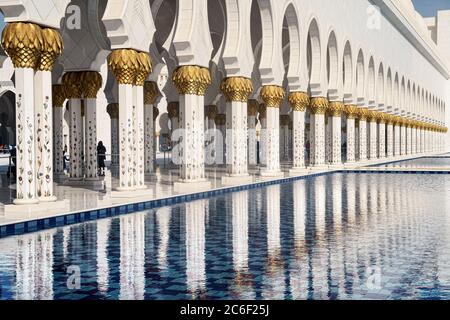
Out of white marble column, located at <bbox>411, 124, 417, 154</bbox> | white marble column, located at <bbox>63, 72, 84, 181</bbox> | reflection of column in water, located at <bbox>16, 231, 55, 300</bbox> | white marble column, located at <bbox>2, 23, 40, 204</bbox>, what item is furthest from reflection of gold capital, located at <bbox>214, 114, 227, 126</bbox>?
reflection of column in water, located at <bbox>16, 231, 55, 300</bbox>

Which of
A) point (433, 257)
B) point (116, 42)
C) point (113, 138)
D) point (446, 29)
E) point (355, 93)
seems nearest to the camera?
point (433, 257)

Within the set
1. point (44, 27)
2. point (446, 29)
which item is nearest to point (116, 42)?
point (44, 27)

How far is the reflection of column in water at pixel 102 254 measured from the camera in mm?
3645

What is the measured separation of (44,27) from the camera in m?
6.50

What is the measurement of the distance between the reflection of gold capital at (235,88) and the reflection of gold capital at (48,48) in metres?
4.75

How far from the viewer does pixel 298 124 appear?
1463 centimetres

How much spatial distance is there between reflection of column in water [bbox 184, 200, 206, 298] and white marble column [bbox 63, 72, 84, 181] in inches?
124

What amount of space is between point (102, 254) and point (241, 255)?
1.08 metres

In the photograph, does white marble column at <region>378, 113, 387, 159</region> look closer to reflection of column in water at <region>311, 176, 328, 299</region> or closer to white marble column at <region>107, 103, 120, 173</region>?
white marble column at <region>107, 103, 120, 173</region>

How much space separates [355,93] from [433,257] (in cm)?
1524

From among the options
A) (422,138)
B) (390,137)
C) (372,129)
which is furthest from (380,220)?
(422,138)

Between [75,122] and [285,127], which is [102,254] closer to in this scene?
[75,122]

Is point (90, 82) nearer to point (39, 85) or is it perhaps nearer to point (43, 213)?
point (39, 85)
